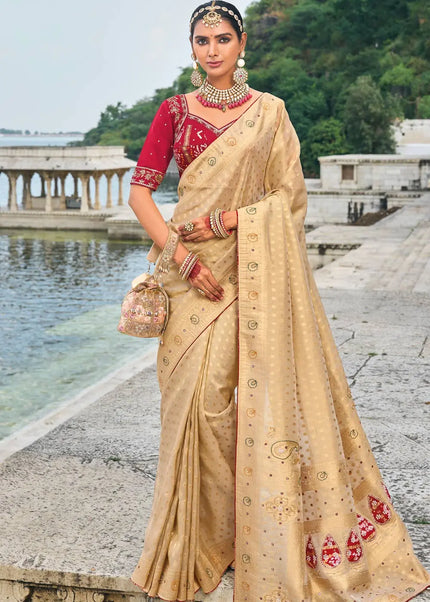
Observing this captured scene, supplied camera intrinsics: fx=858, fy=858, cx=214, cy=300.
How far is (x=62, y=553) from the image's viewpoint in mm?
2473

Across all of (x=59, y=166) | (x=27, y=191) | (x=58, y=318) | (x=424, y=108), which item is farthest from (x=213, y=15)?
(x=424, y=108)

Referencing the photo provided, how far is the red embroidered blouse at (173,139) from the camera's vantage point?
2.21 metres

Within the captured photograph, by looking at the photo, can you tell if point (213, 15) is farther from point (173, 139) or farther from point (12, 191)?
point (12, 191)

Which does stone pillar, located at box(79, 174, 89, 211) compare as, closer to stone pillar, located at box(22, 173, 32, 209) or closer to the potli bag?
stone pillar, located at box(22, 173, 32, 209)

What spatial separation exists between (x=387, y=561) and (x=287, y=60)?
1910 inches

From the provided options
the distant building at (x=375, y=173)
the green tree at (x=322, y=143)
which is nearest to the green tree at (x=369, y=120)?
the green tree at (x=322, y=143)

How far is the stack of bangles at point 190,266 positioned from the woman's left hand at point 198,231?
48 mm

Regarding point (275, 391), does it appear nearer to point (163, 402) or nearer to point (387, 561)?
point (163, 402)

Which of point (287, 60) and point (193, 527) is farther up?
point (287, 60)

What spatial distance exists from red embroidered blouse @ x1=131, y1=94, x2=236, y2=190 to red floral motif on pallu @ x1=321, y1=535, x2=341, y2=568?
1.02m

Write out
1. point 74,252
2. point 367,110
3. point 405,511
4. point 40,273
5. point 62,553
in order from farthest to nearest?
point 367,110 → point 74,252 → point 40,273 → point 405,511 → point 62,553

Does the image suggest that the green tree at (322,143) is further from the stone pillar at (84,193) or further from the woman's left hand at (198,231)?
the woman's left hand at (198,231)

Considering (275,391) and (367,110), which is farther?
(367,110)

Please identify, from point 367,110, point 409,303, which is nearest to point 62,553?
point 409,303
